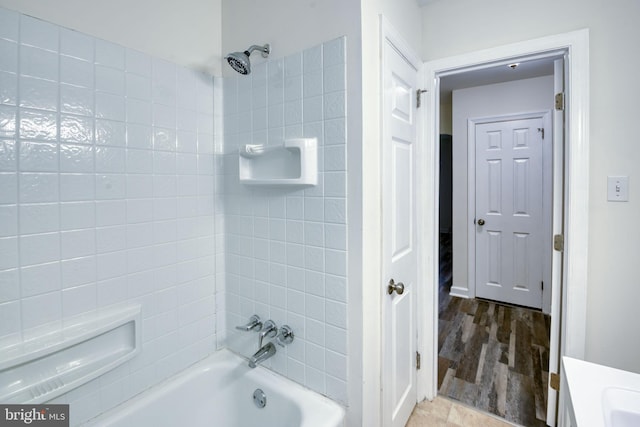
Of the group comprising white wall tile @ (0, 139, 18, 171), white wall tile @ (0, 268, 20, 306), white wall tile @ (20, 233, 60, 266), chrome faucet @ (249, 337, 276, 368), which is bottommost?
chrome faucet @ (249, 337, 276, 368)

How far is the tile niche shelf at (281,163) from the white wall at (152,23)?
0.52m

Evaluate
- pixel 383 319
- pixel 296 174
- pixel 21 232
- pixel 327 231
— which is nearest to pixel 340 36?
pixel 296 174

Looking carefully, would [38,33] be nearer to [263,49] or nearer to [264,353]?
[263,49]

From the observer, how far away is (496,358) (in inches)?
91.4

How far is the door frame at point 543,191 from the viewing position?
117 inches

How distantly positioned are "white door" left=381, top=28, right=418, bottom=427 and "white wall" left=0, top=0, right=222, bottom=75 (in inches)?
34.2

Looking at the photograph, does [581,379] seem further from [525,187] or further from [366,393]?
[525,187]

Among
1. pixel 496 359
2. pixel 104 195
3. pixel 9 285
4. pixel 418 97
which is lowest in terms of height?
pixel 496 359

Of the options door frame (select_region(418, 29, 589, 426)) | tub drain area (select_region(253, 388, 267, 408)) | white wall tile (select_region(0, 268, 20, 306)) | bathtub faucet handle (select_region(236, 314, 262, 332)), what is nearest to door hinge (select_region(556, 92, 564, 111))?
door frame (select_region(418, 29, 589, 426))

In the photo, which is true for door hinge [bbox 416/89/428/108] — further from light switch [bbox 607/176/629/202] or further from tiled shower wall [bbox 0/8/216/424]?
tiled shower wall [bbox 0/8/216/424]

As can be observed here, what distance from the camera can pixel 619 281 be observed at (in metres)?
1.40

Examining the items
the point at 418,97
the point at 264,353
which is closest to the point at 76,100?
the point at 264,353

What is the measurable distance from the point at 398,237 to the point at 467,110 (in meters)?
2.59

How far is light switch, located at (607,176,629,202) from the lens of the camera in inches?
53.9
